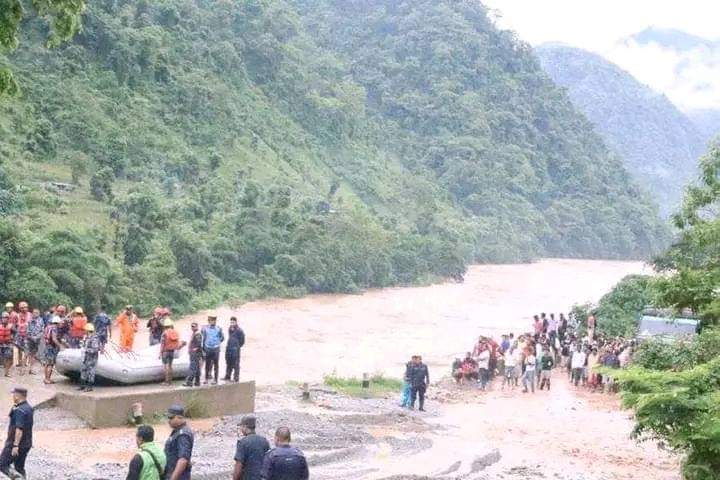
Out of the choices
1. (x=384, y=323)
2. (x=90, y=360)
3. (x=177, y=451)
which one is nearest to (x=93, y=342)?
(x=90, y=360)

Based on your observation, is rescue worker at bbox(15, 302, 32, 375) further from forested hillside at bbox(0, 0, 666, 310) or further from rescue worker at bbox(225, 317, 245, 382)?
forested hillside at bbox(0, 0, 666, 310)

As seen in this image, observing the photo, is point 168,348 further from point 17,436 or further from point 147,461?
point 147,461

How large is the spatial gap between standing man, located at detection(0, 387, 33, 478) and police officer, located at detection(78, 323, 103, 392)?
16.0ft

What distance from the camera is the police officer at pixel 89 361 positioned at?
1359 cm

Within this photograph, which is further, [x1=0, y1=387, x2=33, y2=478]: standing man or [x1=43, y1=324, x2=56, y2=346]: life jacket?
[x1=43, y1=324, x2=56, y2=346]: life jacket

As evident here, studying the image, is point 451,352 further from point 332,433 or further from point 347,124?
point 347,124

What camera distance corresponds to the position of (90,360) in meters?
13.6

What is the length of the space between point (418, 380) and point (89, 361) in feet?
23.1

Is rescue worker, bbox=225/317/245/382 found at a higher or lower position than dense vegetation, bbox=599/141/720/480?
lower

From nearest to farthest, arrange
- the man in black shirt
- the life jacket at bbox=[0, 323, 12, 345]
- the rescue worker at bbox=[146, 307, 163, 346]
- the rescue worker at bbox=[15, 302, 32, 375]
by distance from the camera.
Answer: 1. the man in black shirt
2. the life jacket at bbox=[0, 323, 12, 345]
3. the rescue worker at bbox=[15, 302, 32, 375]
4. the rescue worker at bbox=[146, 307, 163, 346]

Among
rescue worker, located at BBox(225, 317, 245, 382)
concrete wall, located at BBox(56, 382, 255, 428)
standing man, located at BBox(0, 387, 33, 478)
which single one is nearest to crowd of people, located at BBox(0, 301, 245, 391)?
rescue worker, located at BBox(225, 317, 245, 382)

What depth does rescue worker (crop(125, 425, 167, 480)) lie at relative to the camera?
6672mm

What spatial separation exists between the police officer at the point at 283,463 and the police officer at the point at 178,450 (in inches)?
24.2

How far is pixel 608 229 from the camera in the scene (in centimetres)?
9600
